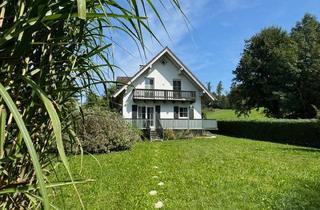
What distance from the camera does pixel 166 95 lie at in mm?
33500

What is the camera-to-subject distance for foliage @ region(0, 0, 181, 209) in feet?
3.70

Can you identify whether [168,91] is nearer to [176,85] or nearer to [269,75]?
[176,85]

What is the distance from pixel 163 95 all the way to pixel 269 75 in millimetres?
16928

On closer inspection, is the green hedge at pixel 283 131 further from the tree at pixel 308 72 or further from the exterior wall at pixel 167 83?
the tree at pixel 308 72

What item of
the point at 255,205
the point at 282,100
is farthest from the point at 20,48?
the point at 282,100

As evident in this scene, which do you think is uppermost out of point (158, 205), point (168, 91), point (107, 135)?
point (168, 91)

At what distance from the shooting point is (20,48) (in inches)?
46.1

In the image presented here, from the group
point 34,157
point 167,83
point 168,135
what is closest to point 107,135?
point 168,135

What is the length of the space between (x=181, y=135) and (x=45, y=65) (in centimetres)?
2946

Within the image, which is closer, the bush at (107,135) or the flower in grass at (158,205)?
the flower in grass at (158,205)

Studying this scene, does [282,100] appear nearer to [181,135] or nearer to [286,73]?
[286,73]

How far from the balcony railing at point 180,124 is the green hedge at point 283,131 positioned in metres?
3.82

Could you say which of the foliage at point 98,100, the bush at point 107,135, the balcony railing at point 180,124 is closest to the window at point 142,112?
the balcony railing at point 180,124

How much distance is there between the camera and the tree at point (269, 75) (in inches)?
1610
